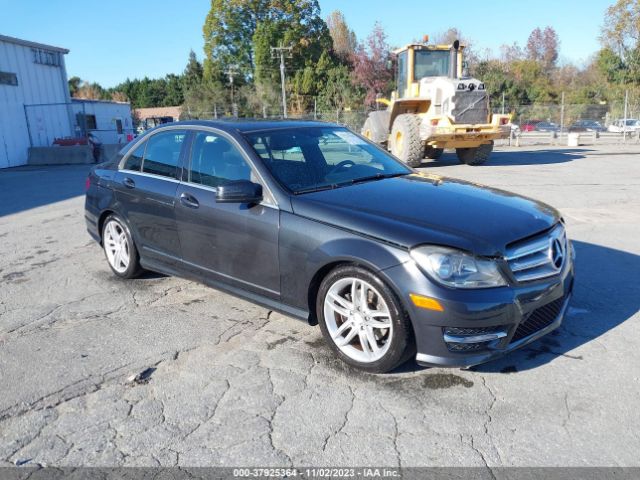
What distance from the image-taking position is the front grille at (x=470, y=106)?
14.5 m

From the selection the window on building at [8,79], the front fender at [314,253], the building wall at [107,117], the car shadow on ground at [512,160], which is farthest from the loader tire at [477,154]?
the building wall at [107,117]

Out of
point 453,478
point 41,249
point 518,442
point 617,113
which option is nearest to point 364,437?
point 453,478

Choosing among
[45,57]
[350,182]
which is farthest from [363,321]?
[45,57]

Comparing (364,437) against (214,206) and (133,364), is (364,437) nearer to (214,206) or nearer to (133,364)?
(133,364)

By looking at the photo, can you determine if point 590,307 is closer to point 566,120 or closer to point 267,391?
point 267,391

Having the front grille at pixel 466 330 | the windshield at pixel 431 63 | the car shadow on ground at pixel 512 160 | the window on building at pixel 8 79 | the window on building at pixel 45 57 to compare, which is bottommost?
the car shadow on ground at pixel 512 160

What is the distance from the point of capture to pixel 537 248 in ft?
10.9

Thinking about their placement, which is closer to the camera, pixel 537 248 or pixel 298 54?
pixel 537 248

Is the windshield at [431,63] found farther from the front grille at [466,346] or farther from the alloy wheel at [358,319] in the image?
the front grille at [466,346]

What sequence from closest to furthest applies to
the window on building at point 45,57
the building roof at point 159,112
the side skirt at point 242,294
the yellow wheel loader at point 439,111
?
the side skirt at point 242,294, the yellow wheel loader at point 439,111, the window on building at point 45,57, the building roof at point 159,112

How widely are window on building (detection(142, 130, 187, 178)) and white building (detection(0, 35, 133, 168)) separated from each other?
64.4 feet

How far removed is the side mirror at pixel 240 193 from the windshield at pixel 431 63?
13307 millimetres

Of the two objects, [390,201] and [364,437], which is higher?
[390,201]

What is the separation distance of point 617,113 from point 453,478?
119 feet
